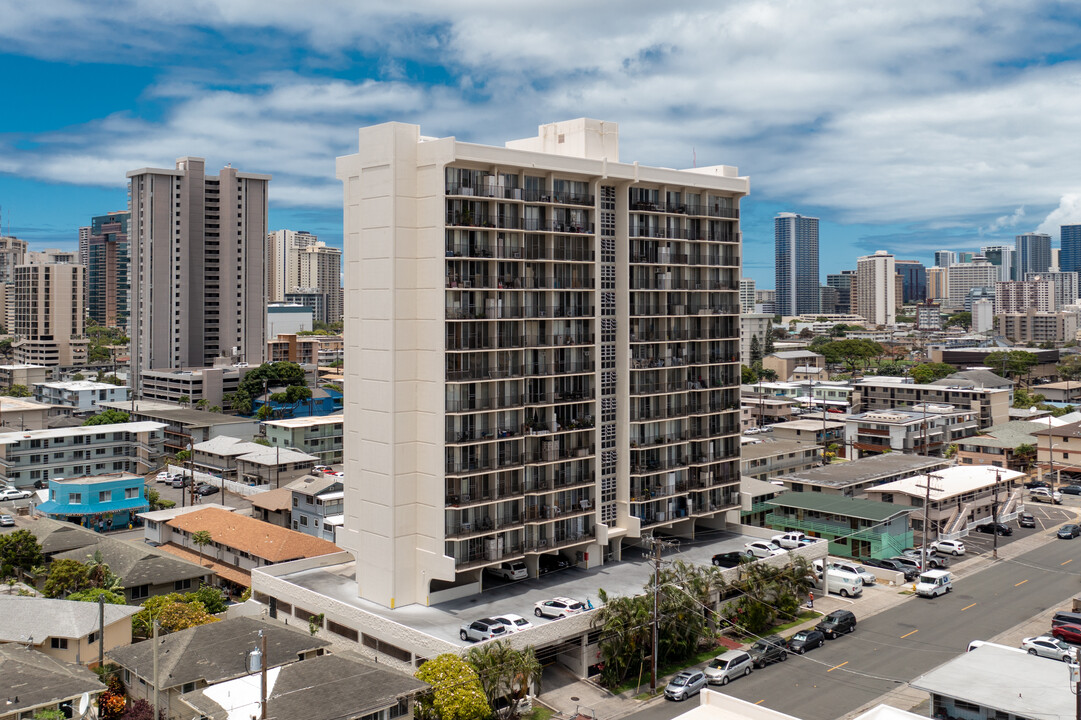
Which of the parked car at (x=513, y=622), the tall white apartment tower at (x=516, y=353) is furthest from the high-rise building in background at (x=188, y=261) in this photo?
the parked car at (x=513, y=622)

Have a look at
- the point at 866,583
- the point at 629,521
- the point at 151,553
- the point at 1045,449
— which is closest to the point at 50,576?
the point at 151,553

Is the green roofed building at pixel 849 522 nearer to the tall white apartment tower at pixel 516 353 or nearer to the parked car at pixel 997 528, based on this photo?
the parked car at pixel 997 528

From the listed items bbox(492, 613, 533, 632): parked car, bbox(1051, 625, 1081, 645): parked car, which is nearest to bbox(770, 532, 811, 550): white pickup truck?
bbox(1051, 625, 1081, 645): parked car

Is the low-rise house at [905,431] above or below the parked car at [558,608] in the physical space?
above

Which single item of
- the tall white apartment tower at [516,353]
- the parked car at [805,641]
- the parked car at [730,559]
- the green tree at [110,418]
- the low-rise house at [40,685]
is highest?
the tall white apartment tower at [516,353]

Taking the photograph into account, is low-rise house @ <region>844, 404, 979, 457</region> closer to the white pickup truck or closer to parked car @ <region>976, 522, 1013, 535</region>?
parked car @ <region>976, 522, 1013, 535</region>

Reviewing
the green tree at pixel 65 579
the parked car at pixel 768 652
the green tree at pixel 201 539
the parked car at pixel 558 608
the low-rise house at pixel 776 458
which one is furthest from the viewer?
the low-rise house at pixel 776 458
